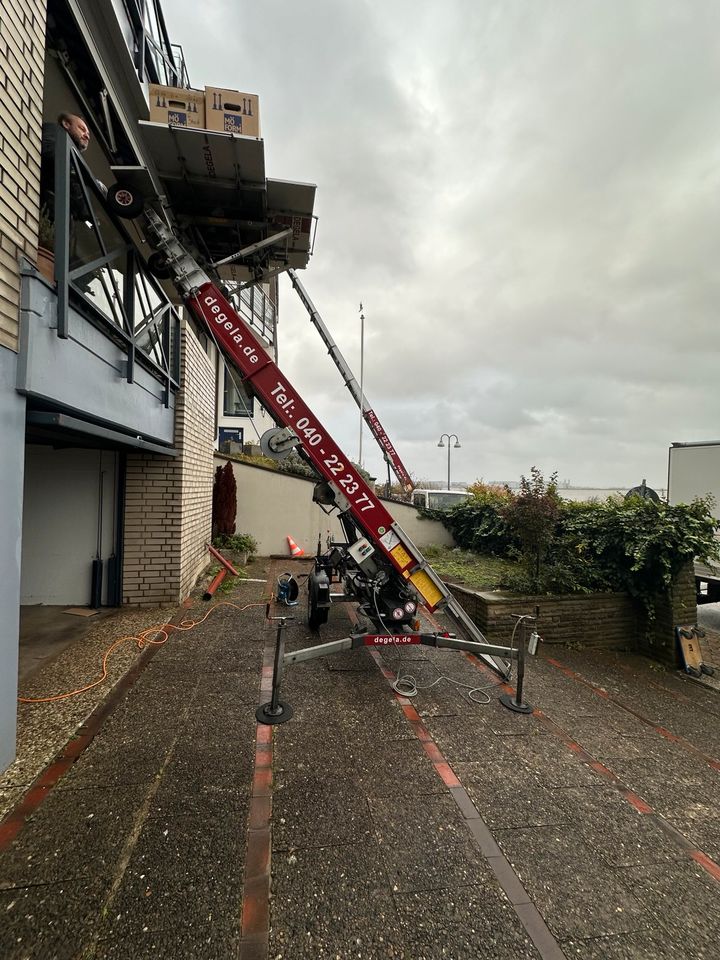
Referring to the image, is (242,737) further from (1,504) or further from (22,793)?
(1,504)

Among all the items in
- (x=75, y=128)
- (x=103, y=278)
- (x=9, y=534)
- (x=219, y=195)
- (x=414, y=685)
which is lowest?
(x=414, y=685)

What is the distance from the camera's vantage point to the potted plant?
3178 millimetres

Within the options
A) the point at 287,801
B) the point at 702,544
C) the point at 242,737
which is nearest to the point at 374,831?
the point at 287,801

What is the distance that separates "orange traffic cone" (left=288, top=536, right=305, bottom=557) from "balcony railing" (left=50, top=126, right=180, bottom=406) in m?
6.43

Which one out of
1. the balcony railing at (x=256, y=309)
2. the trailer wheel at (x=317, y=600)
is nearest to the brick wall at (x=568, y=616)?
the trailer wheel at (x=317, y=600)

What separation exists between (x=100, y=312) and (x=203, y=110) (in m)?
3.08

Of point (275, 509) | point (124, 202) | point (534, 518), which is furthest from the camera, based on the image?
point (275, 509)

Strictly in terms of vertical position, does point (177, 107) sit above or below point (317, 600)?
above

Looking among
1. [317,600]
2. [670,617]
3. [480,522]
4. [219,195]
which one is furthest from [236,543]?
[670,617]

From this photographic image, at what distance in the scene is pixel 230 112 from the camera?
4.84m

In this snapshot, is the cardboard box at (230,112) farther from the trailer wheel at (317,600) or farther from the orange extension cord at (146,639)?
the orange extension cord at (146,639)

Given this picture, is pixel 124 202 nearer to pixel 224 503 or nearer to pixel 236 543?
pixel 224 503

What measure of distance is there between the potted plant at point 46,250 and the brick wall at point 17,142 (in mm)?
246

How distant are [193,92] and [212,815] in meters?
7.14
